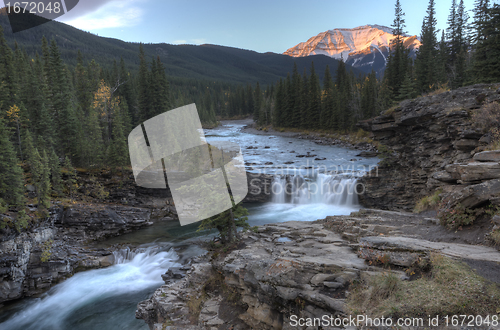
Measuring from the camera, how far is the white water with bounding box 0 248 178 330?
13.5 meters

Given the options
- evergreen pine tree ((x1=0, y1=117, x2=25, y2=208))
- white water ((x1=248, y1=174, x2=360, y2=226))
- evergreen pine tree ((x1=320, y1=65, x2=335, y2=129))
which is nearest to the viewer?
evergreen pine tree ((x1=0, y1=117, x2=25, y2=208))

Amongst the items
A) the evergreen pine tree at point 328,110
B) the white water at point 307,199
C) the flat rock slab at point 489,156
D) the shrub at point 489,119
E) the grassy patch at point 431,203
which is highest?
the evergreen pine tree at point 328,110

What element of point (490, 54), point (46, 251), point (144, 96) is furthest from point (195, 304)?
point (144, 96)

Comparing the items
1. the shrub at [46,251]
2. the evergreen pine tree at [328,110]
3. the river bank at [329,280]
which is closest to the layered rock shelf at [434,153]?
the river bank at [329,280]

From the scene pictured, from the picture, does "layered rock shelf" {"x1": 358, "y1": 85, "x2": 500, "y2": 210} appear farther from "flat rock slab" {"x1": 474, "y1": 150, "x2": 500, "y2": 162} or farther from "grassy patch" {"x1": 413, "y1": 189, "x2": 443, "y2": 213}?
"grassy patch" {"x1": 413, "y1": 189, "x2": 443, "y2": 213}

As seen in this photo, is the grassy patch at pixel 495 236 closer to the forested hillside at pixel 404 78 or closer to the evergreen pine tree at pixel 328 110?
the forested hillside at pixel 404 78

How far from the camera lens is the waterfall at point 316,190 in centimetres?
2595

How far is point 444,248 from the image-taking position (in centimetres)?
752

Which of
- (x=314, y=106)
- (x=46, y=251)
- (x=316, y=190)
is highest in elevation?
(x=314, y=106)

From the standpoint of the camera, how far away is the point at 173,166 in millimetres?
30422

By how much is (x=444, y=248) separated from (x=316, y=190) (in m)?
20.7

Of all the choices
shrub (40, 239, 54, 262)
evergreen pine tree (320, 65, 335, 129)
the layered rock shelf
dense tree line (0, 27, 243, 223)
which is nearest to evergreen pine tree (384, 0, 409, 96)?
evergreen pine tree (320, 65, 335, 129)

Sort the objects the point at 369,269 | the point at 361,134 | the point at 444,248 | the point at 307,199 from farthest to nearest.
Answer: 1. the point at 361,134
2. the point at 307,199
3. the point at 444,248
4. the point at 369,269

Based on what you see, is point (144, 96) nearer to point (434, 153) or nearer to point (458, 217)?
point (434, 153)
